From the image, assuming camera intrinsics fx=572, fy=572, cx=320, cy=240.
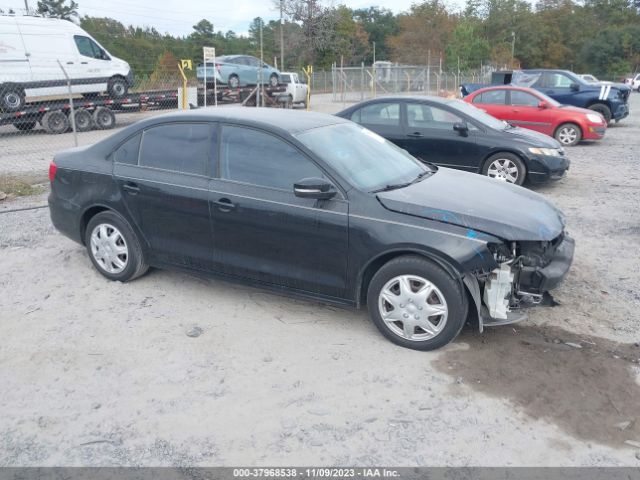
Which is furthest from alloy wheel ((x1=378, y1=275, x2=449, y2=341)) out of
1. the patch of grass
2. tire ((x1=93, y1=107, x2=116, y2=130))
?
tire ((x1=93, y1=107, x2=116, y2=130))

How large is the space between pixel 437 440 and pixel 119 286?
3352 mm

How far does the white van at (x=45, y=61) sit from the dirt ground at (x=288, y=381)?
13.1m

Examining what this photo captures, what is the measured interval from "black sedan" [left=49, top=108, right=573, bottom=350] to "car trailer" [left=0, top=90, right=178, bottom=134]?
13194 millimetres

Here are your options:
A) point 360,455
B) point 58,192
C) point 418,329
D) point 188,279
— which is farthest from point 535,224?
point 58,192

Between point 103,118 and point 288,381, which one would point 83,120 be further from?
point 288,381

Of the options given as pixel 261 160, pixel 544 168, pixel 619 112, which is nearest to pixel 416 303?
pixel 261 160

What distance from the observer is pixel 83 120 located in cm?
1847

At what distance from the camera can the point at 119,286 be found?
5.30 m

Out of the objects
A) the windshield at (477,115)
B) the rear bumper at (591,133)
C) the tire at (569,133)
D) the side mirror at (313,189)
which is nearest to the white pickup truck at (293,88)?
the tire at (569,133)

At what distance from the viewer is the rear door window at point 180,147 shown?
15.6 ft

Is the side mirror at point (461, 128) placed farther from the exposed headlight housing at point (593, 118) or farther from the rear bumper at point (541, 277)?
the exposed headlight housing at point (593, 118)

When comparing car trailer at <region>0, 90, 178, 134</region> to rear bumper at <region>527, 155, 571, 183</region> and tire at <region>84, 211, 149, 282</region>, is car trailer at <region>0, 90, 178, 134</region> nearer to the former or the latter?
tire at <region>84, 211, 149, 282</region>

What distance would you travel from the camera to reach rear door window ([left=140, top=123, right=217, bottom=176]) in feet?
15.6

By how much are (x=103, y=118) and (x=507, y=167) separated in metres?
14.7
